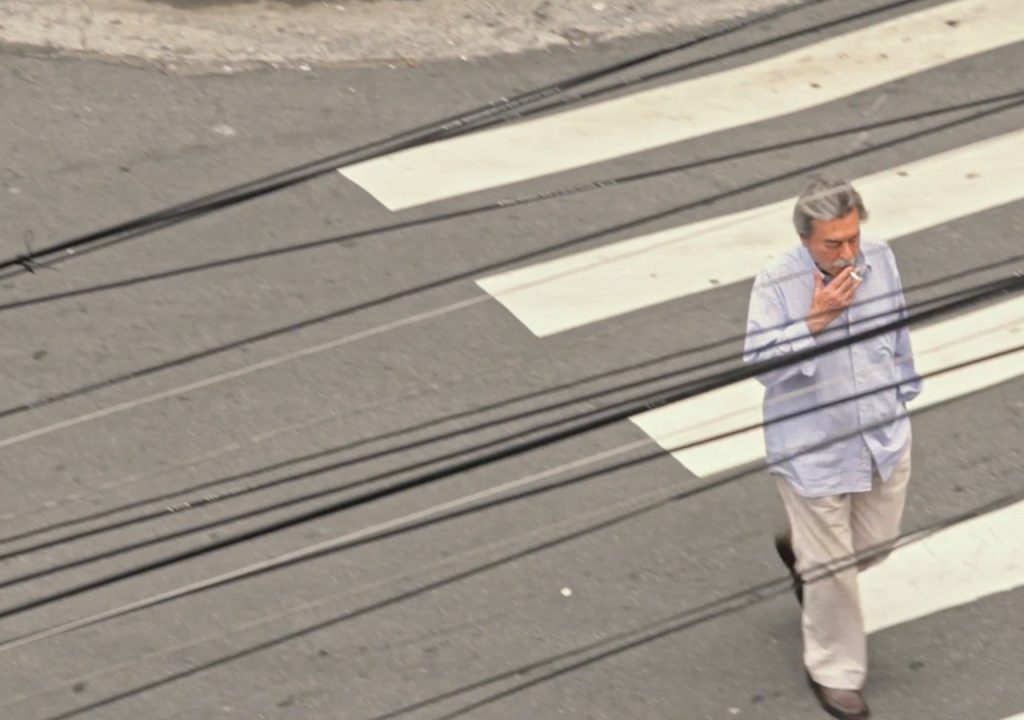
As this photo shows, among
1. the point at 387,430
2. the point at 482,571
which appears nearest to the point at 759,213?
the point at 387,430

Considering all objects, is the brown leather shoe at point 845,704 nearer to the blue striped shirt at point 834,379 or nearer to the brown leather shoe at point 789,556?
the brown leather shoe at point 789,556

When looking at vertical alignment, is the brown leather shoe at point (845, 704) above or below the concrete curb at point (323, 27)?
below

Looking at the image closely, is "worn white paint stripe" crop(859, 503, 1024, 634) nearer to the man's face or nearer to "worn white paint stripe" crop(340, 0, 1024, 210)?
the man's face

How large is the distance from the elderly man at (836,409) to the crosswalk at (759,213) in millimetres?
553

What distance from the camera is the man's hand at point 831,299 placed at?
6590 millimetres

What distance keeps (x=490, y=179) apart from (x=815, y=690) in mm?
3492

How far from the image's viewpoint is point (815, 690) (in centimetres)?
716

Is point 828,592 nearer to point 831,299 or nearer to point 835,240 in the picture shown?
point 831,299

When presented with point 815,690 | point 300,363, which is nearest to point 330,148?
point 300,363

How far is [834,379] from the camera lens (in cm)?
676

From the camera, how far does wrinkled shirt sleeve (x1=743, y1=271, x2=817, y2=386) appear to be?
6.66 m

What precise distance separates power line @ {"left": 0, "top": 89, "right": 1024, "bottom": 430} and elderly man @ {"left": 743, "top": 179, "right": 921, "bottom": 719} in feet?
5.14

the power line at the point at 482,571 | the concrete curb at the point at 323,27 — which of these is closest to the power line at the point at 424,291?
the power line at the point at 482,571

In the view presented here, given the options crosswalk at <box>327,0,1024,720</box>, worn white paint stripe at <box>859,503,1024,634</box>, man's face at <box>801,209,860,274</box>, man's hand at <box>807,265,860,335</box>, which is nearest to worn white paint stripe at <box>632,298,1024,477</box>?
crosswalk at <box>327,0,1024,720</box>
